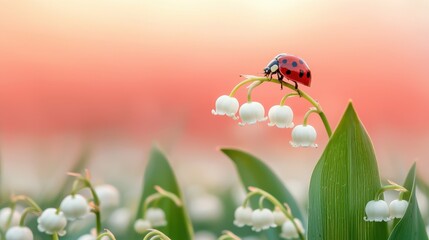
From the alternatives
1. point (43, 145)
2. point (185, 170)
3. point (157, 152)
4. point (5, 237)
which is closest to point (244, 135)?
point (185, 170)

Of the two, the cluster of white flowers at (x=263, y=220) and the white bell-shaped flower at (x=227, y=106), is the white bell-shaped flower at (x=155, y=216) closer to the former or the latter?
the cluster of white flowers at (x=263, y=220)

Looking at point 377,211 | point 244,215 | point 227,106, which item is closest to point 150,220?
point 244,215

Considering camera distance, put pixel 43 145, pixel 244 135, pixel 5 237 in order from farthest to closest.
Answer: pixel 244 135 < pixel 43 145 < pixel 5 237

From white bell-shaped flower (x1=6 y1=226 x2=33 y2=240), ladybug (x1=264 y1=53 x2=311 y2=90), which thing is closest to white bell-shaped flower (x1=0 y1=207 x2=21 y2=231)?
white bell-shaped flower (x1=6 y1=226 x2=33 y2=240)

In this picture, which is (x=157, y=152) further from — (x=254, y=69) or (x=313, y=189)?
(x=254, y=69)

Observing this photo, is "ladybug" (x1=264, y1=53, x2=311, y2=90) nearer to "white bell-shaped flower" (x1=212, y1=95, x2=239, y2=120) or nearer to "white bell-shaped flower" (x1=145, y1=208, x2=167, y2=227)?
"white bell-shaped flower" (x1=212, y1=95, x2=239, y2=120)

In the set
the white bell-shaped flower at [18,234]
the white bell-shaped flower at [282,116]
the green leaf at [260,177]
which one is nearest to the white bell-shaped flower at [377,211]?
the white bell-shaped flower at [282,116]
